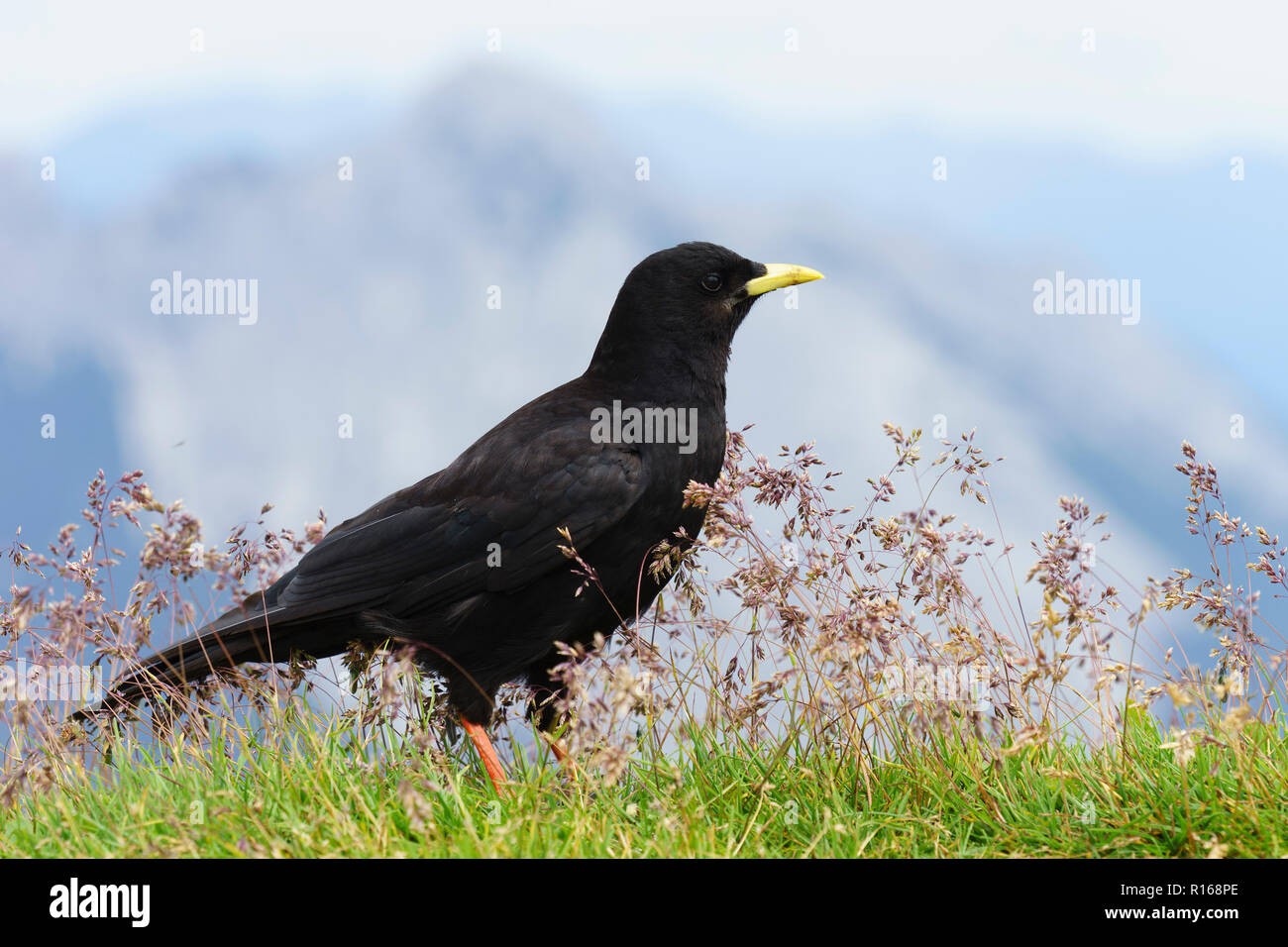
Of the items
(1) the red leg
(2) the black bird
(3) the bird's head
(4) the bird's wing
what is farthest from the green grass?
(3) the bird's head

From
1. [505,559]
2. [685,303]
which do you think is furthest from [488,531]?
[685,303]

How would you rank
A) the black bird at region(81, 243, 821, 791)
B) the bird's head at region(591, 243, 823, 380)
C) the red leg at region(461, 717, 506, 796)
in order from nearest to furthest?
1. the red leg at region(461, 717, 506, 796)
2. the black bird at region(81, 243, 821, 791)
3. the bird's head at region(591, 243, 823, 380)

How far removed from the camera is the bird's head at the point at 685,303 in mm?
5070

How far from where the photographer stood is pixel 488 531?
462 cm

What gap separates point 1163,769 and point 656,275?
2823mm

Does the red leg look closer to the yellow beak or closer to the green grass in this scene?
the green grass

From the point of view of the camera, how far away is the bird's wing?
4.57 meters

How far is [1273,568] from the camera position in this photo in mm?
3748

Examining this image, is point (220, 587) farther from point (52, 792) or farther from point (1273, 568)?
point (1273, 568)

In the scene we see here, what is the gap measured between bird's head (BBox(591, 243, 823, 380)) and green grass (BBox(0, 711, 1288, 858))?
6.01 feet
